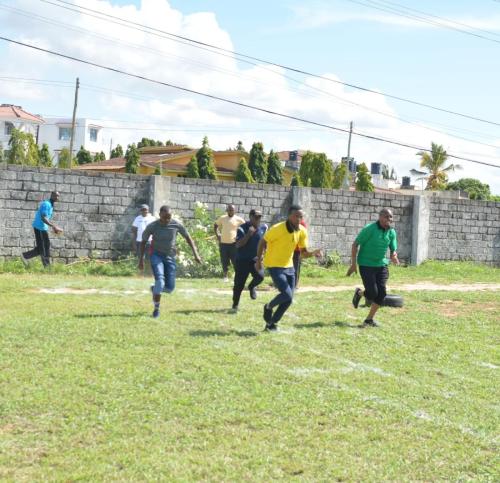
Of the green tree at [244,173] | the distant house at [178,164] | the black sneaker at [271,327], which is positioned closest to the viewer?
the black sneaker at [271,327]

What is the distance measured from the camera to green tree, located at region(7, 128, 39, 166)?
52.2m

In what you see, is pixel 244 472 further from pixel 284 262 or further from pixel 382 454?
pixel 284 262

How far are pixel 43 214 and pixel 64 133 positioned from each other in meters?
79.2

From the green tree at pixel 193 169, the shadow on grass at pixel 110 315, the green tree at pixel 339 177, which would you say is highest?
the green tree at pixel 339 177

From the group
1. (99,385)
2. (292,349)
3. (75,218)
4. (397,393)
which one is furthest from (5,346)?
(75,218)

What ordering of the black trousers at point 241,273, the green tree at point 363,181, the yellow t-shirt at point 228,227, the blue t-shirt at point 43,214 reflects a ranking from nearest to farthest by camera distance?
1. the black trousers at point 241,273
2. the yellow t-shirt at point 228,227
3. the blue t-shirt at point 43,214
4. the green tree at point 363,181

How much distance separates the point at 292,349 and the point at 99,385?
2915 mm

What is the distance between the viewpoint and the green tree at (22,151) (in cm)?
5225

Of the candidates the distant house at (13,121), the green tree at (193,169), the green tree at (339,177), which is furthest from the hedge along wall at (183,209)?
the distant house at (13,121)

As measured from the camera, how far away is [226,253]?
16.9 m

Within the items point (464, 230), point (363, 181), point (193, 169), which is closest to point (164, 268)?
point (464, 230)

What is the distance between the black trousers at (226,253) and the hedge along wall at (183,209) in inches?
95.1

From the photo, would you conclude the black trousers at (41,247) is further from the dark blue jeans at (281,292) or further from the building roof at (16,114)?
the building roof at (16,114)

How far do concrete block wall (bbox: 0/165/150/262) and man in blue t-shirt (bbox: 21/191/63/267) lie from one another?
0.44 metres
